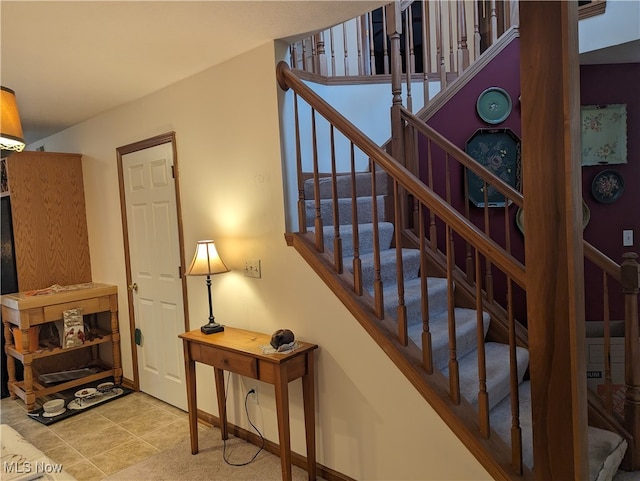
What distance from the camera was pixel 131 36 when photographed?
2.20m

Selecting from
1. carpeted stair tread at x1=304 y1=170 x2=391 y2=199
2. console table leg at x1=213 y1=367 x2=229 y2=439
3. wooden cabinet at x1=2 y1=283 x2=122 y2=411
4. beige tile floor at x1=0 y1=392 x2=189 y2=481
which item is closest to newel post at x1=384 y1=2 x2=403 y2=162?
carpeted stair tread at x1=304 y1=170 x2=391 y2=199

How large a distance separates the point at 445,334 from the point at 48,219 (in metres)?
3.63

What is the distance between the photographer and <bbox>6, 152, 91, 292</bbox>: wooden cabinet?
3789mm

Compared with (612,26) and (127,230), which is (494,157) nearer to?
(612,26)

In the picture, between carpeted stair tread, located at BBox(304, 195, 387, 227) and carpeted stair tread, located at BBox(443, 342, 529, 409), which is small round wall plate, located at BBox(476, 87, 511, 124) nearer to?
carpeted stair tread, located at BBox(304, 195, 387, 227)

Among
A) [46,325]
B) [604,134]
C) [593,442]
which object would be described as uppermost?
[604,134]

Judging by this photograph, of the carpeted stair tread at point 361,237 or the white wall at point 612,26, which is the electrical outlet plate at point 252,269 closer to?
the carpeted stair tread at point 361,237

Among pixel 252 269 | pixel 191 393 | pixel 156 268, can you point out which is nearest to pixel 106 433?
pixel 191 393

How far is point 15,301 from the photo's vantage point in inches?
135

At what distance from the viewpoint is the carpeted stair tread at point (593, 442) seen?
1.89 metres

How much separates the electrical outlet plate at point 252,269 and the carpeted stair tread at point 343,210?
399mm

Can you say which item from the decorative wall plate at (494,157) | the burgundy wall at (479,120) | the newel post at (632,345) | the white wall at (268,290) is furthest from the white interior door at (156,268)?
the newel post at (632,345)

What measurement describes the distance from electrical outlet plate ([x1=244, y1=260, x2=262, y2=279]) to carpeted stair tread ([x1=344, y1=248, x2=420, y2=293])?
54 centimetres

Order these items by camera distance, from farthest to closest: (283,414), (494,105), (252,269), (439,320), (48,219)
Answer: (48,219), (494,105), (252,269), (439,320), (283,414)
